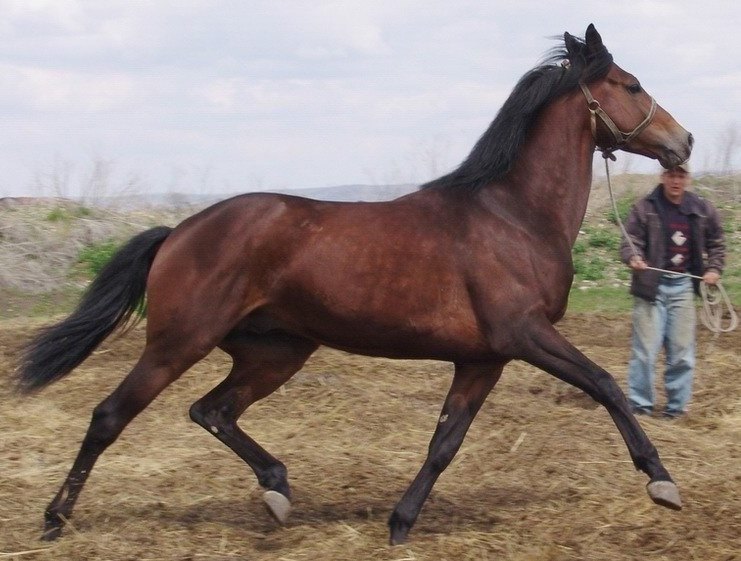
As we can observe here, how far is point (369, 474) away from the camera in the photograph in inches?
228

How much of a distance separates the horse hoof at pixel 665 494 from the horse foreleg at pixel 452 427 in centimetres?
88

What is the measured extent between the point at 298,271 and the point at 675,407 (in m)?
3.48

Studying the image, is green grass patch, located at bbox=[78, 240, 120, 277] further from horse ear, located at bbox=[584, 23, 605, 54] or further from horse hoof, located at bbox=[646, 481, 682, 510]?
horse hoof, located at bbox=[646, 481, 682, 510]

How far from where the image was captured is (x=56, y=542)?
463 cm

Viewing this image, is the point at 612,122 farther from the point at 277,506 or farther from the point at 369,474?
the point at 277,506

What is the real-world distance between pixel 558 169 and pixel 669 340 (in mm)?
2562

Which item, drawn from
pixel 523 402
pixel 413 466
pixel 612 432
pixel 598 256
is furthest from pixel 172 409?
pixel 598 256

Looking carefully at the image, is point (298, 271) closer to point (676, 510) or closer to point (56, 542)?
point (56, 542)

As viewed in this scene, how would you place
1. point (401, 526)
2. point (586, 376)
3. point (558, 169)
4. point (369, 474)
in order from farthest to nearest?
point (369, 474), point (558, 169), point (401, 526), point (586, 376)

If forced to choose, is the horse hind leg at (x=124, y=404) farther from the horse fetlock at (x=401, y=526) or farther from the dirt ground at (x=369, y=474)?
the horse fetlock at (x=401, y=526)

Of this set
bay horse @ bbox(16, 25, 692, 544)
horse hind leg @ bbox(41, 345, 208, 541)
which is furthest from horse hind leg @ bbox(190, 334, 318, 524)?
horse hind leg @ bbox(41, 345, 208, 541)

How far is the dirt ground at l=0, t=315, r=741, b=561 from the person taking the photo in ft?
15.0

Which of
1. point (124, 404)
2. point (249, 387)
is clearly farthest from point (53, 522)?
point (249, 387)

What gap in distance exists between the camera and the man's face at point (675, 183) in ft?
22.5
